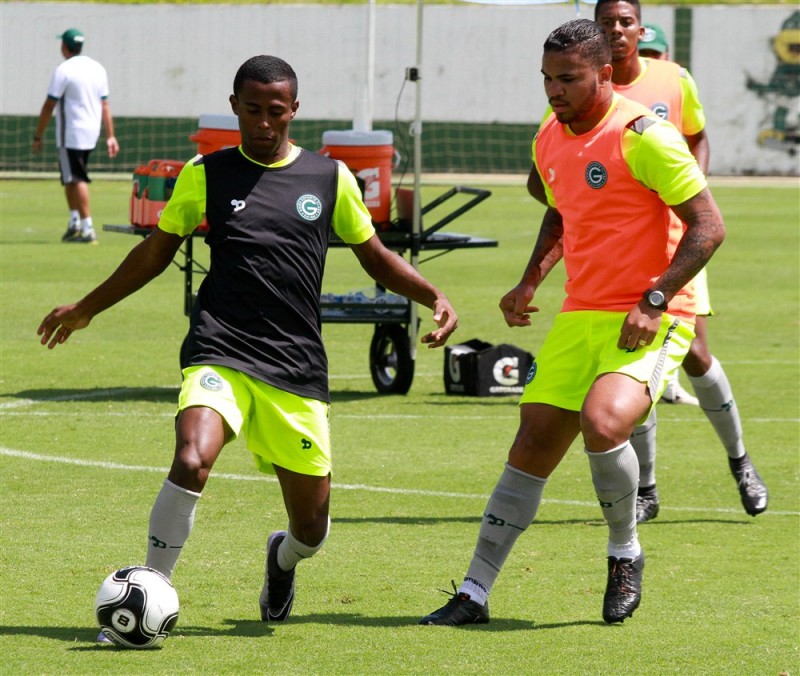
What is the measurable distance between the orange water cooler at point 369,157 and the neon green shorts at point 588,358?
5381 mm

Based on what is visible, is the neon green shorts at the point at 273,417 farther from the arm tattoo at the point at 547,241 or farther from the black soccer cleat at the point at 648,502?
the black soccer cleat at the point at 648,502

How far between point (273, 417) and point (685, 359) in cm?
314

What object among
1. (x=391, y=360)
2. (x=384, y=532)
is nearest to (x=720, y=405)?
(x=384, y=532)

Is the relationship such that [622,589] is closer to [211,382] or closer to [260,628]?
[260,628]

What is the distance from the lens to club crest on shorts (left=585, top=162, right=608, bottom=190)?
19.9 ft

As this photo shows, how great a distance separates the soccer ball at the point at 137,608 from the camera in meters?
5.32

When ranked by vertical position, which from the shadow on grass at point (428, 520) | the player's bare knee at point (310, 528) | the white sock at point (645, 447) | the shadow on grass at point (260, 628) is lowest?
the shadow on grass at point (428, 520)

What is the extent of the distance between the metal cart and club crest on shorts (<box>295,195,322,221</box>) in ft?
17.7

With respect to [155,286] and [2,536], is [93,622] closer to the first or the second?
[2,536]

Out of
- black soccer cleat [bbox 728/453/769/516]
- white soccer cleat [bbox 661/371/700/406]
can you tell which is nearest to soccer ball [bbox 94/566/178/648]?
black soccer cleat [bbox 728/453/769/516]

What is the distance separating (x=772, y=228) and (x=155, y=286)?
447 inches

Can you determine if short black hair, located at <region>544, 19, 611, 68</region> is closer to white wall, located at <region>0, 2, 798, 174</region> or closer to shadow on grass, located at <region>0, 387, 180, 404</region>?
Result: shadow on grass, located at <region>0, 387, 180, 404</region>

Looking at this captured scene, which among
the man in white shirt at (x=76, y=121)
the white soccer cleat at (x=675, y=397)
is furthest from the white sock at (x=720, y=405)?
the man in white shirt at (x=76, y=121)

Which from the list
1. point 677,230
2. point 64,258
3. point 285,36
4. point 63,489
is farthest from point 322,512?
point 285,36
